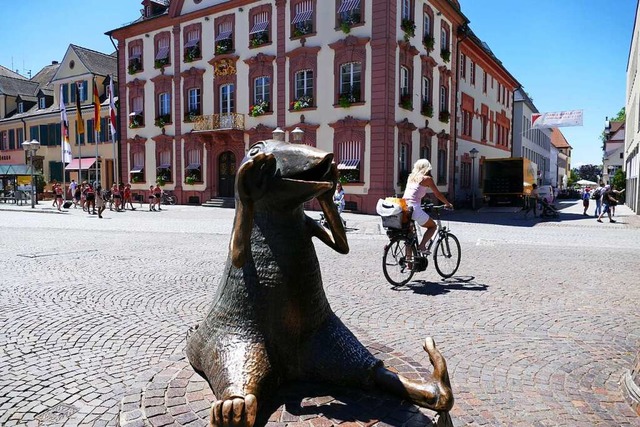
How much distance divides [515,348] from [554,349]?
0.34 meters

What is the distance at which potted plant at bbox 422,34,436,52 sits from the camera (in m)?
24.2

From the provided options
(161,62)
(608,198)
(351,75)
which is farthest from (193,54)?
(608,198)

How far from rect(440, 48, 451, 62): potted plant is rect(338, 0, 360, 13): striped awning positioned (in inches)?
269

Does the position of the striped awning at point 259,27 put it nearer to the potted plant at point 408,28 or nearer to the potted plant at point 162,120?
the potted plant at point 408,28

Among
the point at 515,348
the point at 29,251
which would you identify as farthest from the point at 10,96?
the point at 515,348

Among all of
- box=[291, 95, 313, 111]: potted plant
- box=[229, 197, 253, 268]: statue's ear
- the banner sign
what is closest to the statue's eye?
box=[229, 197, 253, 268]: statue's ear

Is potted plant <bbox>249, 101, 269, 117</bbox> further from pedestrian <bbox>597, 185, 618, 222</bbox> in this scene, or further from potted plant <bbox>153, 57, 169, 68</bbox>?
pedestrian <bbox>597, 185, 618, 222</bbox>

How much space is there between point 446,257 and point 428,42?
19399mm

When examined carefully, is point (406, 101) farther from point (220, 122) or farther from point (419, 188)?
point (419, 188)

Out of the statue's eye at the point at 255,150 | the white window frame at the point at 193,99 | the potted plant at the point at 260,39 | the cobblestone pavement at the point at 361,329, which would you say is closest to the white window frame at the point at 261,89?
the potted plant at the point at 260,39

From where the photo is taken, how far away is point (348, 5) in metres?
22.0

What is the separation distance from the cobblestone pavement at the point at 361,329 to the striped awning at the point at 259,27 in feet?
57.5

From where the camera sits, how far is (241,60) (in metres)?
25.8

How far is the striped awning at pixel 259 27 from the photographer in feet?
81.4
